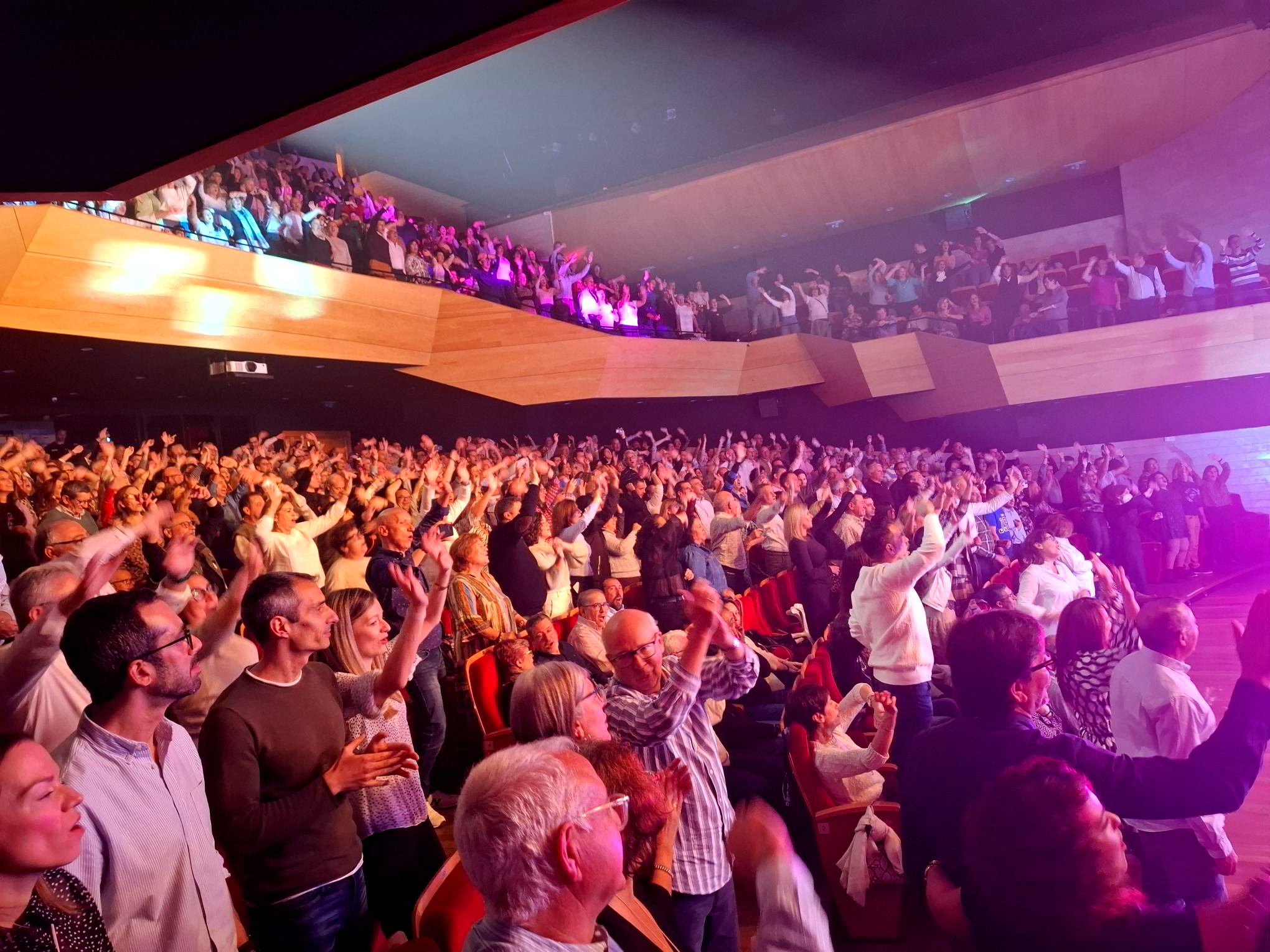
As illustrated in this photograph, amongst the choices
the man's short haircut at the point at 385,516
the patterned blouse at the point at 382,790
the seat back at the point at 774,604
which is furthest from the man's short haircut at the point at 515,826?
the seat back at the point at 774,604

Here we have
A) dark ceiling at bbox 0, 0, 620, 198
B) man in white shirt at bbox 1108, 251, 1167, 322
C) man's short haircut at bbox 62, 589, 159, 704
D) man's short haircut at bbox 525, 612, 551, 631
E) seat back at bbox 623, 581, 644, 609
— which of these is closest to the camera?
dark ceiling at bbox 0, 0, 620, 198

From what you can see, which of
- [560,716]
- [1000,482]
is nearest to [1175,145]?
[1000,482]

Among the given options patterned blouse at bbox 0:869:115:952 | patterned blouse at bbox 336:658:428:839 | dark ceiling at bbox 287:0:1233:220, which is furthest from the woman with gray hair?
dark ceiling at bbox 287:0:1233:220

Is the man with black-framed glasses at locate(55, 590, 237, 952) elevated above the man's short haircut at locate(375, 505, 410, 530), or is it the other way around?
the man's short haircut at locate(375, 505, 410, 530)

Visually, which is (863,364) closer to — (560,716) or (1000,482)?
(1000,482)

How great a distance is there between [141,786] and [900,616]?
2.63 m

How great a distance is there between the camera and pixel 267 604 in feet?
9.30

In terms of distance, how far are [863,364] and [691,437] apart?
33.2 inches

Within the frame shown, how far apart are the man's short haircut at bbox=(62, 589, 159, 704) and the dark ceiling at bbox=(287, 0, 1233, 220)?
2.01 m

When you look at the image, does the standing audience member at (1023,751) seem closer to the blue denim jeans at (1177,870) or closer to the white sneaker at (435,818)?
the blue denim jeans at (1177,870)

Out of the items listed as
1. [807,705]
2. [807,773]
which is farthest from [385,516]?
[807,773]

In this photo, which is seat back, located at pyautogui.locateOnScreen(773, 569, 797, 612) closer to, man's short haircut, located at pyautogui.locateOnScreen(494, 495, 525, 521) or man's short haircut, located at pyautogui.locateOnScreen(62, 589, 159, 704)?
man's short haircut, located at pyautogui.locateOnScreen(494, 495, 525, 521)

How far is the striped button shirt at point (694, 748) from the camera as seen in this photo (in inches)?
116

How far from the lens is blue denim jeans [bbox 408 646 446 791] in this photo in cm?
366
